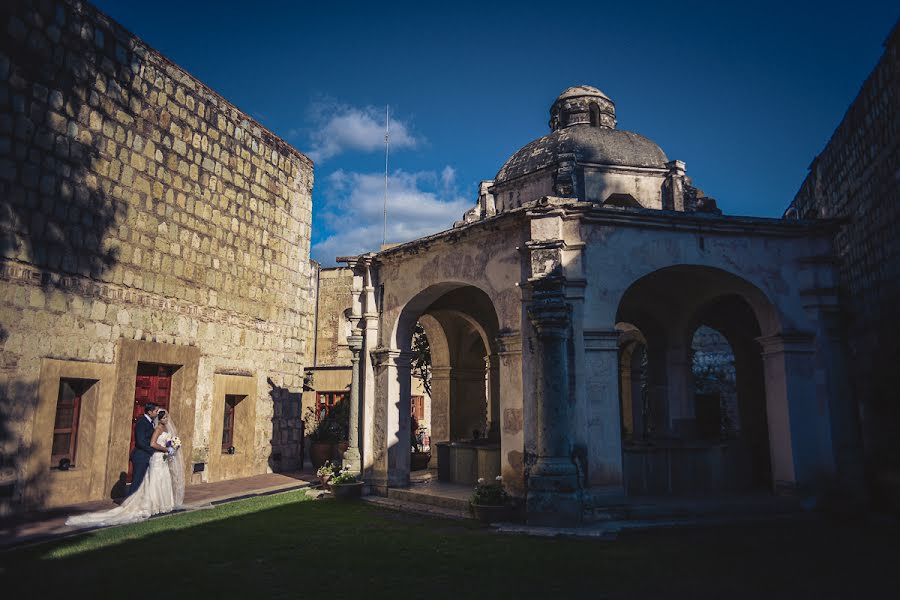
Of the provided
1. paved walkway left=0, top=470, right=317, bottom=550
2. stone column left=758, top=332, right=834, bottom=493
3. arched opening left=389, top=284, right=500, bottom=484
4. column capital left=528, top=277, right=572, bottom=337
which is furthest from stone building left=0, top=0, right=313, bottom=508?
stone column left=758, top=332, right=834, bottom=493

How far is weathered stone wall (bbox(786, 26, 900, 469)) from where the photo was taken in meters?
11.1

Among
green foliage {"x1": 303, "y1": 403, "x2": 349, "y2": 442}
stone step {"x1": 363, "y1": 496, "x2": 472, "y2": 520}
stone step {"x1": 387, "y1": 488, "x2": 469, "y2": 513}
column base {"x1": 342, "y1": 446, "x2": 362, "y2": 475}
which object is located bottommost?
stone step {"x1": 363, "y1": 496, "x2": 472, "y2": 520}

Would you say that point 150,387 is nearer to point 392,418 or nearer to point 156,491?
point 156,491

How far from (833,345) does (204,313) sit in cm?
1128

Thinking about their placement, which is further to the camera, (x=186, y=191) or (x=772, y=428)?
(x=186, y=191)

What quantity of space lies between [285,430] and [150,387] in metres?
4.08

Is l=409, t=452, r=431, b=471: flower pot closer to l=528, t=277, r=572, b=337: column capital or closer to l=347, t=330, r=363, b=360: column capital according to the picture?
l=347, t=330, r=363, b=360: column capital

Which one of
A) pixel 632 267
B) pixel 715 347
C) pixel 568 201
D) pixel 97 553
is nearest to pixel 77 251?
pixel 97 553

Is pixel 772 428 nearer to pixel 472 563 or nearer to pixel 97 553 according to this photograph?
pixel 472 563

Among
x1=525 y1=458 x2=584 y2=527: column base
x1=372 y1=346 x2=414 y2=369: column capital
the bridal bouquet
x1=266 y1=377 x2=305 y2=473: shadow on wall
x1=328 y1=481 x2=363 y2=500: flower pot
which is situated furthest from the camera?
x1=266 y1=377 x2=305 y2=473: shadow on wall

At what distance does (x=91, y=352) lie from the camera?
966 cm

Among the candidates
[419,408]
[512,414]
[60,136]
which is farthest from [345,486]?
[419,408]

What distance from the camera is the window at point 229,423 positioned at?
13000mm

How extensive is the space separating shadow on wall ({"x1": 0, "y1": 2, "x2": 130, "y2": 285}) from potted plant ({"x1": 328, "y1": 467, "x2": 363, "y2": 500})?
17.2ft
